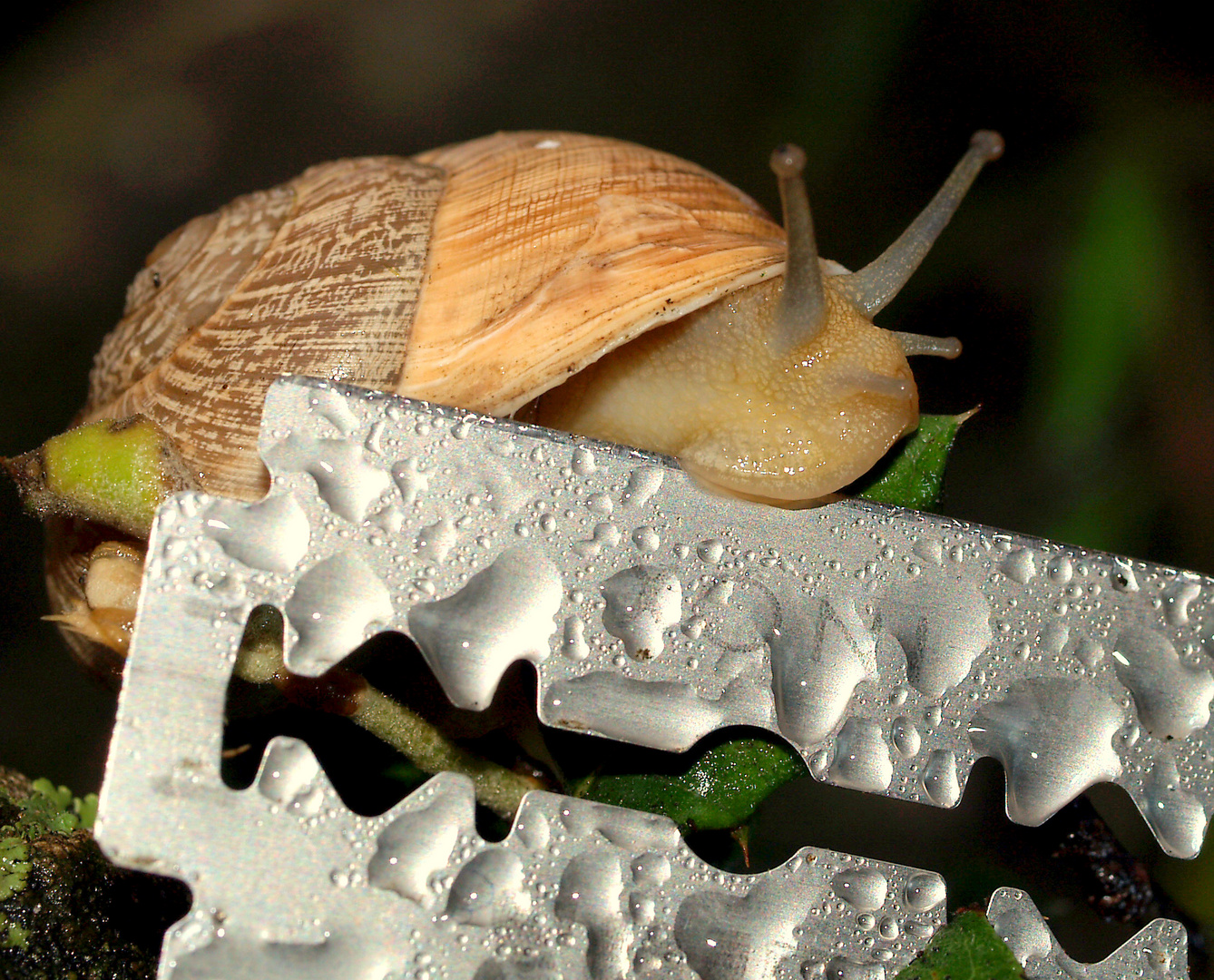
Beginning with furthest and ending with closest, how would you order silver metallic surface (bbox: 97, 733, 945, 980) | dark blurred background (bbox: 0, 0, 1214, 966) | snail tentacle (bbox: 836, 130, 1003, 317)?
dark blurred background (bbox: 0, 0, 1214, 966), snail tentacle (bbox: 836, 130, 1003, 317), silver metallic surface (bbox: 97, 733, 945, 980)

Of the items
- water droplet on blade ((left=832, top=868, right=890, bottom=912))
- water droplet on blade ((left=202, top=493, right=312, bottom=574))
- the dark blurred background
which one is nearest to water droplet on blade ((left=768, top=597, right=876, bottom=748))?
water droplet on blade ((left=832, top=868, right=890, bottom=912))

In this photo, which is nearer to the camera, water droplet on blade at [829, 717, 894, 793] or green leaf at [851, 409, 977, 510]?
water droplet on blade at [829, 717, 894, 793]

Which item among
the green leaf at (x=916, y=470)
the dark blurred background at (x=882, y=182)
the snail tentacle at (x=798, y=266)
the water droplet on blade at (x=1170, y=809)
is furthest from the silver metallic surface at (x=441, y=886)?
the dark blurred background at (x=882, y=182)

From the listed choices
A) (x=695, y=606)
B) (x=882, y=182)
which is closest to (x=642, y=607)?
(x=695, y=606)

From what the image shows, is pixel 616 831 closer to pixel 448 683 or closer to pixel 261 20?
pixel 448 683

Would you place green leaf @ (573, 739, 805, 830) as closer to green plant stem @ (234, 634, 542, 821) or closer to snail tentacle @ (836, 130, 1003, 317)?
green plant stem @ (234, 634, 542, 821)

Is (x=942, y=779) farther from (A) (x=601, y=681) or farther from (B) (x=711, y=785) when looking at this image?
(A) (x=601, y=681)
